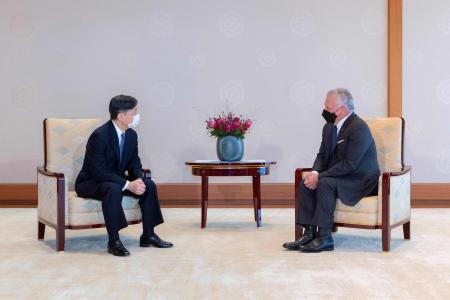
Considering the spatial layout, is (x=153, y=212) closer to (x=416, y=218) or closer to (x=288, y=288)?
(x=288, y=288)

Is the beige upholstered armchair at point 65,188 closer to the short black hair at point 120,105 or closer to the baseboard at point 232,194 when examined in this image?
the short black hair at point 120,105

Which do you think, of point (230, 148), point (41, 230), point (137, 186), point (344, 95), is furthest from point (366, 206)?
point (41, 230)

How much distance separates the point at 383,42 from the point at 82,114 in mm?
3544

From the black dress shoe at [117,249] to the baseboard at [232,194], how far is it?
108 inches

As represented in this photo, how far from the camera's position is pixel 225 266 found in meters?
4.07

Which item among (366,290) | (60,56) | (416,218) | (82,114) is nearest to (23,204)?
(82,114)

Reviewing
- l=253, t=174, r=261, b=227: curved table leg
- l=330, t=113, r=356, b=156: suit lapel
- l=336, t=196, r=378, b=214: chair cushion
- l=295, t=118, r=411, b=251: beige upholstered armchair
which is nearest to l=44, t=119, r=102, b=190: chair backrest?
l=253, t=174, r=261, b=227: curved table leg

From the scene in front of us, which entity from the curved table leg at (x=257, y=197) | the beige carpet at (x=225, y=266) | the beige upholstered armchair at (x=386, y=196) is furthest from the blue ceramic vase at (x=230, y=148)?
the beige upholstered armchair at (x=386, y=196)

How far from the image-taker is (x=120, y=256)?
446 cm

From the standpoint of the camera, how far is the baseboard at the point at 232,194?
7.16 m

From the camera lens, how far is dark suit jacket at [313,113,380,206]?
469 centimetres

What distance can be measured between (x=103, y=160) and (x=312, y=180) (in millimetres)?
1571

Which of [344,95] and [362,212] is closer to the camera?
[362,212]

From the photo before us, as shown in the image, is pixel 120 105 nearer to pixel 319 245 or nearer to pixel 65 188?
pixel 65 188
